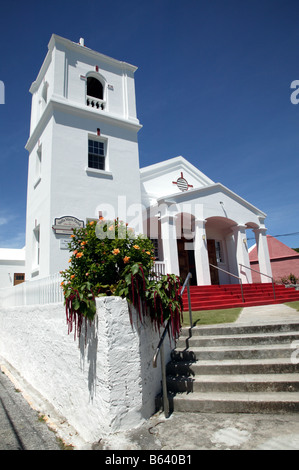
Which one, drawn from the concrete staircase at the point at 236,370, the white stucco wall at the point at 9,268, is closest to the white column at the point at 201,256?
the concrete staircase at the point at 236,370

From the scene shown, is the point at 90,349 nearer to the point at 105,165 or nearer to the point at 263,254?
the point at 105,165

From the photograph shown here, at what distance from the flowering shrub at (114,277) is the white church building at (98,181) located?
5.36 meters

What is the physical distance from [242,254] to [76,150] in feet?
29.4

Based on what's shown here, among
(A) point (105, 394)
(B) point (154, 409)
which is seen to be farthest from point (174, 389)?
(A) point (105, 394)

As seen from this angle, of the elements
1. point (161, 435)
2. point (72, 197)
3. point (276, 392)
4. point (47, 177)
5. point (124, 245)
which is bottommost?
point (161, 435)

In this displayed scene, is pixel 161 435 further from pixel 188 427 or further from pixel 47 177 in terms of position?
pixel 47 177

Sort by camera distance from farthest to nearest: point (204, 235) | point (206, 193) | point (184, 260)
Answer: point (184, 260), point (206, 193), point (204, 235)

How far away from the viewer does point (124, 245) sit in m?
4.42

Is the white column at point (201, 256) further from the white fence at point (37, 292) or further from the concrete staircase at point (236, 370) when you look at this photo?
the concrete staircase at point (236, 370)

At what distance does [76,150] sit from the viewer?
10727mm

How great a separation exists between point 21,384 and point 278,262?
1990 cm

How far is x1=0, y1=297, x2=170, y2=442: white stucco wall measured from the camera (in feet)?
12.3

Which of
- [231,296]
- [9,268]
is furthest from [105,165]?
[9,268]
